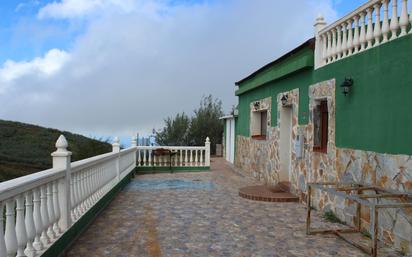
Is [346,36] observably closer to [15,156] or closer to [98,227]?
[98,227]

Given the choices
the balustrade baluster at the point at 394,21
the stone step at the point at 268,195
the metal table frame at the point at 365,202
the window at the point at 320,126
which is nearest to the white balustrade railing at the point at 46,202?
the metal table frame at the point at 365,202

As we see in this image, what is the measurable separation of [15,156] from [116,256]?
38.6 feet

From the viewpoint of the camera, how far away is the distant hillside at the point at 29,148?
41.9ft

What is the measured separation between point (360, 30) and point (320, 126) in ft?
7.67

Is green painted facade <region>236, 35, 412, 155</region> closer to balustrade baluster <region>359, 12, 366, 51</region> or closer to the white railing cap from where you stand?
balustrade baluster <region>359, 12, 366, 51</region>

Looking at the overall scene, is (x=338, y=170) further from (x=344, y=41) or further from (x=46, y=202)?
(x=46, y=202)

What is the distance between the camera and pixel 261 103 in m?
12.1

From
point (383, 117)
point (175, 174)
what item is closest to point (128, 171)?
point (175, 174)

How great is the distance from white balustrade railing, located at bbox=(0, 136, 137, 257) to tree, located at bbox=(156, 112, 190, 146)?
1575 centimetres

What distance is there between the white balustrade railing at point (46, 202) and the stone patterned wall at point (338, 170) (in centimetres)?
410

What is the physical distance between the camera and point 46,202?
13.4 ft

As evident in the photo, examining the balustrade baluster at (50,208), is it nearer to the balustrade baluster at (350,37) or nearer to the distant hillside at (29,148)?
the balustrade baluster at (350,37)

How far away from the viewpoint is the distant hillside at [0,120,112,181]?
12.8 meters

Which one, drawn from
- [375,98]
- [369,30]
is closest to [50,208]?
[375,98]
